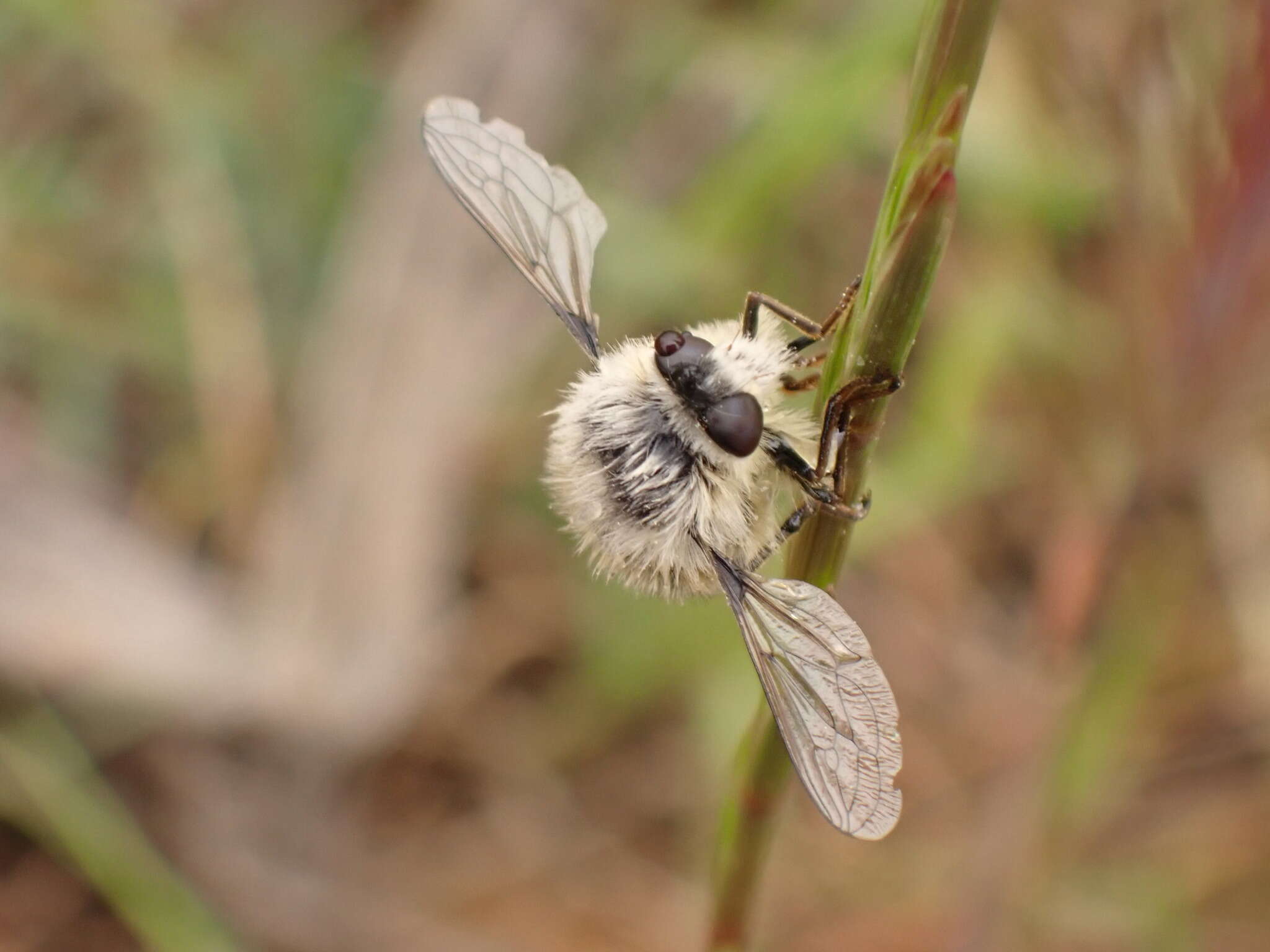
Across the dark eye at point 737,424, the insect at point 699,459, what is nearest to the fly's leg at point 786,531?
the insect at point 699,459

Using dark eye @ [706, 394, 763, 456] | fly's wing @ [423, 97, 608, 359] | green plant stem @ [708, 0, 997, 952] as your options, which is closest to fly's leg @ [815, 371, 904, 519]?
green plant stem @ [708, 0, 997, 952]

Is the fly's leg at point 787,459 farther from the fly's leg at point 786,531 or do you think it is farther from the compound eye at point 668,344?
the compound eye at point 668,344

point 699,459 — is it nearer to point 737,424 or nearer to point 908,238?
point 737,424

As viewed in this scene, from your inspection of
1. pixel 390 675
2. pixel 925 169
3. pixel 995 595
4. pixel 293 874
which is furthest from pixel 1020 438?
pixel 925 169

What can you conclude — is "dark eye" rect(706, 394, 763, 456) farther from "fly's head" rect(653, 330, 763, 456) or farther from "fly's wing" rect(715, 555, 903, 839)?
"fly's wing" rect(715, 555, 903, 839)

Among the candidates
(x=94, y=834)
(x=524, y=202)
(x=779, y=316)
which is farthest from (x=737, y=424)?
(x=94, y=834)

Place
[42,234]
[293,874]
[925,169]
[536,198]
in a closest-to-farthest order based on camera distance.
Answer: [925,169]
[536,198]
[293,874]
[42,234]

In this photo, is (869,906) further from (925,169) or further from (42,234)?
(42,234)
